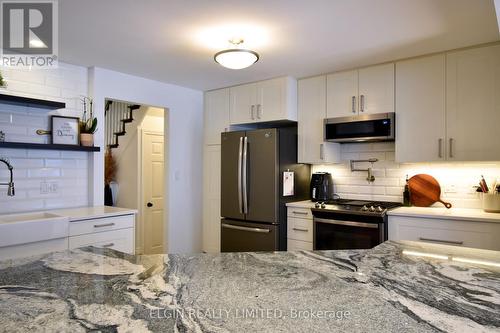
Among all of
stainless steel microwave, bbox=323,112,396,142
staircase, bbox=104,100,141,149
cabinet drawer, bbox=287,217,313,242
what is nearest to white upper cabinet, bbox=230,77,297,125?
stainless steel microwave, bbox=323,112,396,142

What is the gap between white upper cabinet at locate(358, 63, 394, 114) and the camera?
307 cm

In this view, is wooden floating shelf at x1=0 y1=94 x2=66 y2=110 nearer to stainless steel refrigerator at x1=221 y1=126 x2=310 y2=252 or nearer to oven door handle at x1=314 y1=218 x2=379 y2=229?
stainless steel refrigerator at x1=221 y1=126 x2=310 y2=252

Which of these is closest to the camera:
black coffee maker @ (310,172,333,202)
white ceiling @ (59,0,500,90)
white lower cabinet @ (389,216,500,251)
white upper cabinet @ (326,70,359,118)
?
white ceiling @ (59,0,500,90)

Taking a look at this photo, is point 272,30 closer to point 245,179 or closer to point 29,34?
point 245,179

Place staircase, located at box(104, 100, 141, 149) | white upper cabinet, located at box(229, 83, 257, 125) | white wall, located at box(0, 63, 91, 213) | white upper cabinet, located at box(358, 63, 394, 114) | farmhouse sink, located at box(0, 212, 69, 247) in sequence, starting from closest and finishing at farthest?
farmhouse sink, located at box(0, 212, 69, 247), white wall, located at box(0, 63, 91, 213), white upper cabinet, located at box(358, 63, 394, 114), white upper cabinet, located at box(229, 83, 257, 125), staircase, located at box(104, 100, 141, 149)

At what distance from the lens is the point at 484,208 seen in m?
2.77

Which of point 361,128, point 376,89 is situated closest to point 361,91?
point 376,89

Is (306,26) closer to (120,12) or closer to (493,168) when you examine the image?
(120,12)

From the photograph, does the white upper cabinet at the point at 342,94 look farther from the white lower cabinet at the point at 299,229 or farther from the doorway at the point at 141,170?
the doorway at the point at 141,170

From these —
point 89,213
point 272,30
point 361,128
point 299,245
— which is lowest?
point 299,245

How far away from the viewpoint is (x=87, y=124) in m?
3.20

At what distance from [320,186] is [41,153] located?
2.75 m

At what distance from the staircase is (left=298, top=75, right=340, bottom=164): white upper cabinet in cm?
261

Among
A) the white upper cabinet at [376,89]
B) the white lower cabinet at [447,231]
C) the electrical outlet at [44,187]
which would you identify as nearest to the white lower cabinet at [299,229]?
the white lower cabinet at [447,231]
